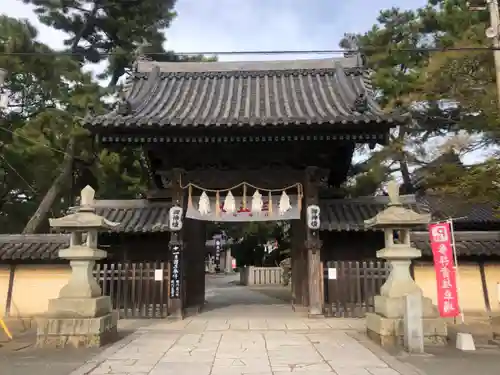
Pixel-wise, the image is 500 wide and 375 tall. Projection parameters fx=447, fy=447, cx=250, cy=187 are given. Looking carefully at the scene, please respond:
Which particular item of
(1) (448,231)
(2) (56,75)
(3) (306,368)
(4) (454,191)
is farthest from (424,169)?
(2) (56,75)

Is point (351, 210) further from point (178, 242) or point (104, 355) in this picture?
point (104, 355)

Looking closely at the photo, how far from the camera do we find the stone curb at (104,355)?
6.59 metres

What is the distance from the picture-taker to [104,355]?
7.64 meters

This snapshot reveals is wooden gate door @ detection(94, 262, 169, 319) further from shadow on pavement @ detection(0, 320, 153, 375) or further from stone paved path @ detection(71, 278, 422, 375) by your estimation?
shadow on pavement @ detection(0, 320, 153, 375)

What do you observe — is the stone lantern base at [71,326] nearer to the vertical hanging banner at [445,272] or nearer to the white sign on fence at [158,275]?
the white sign on fence at [158,275]

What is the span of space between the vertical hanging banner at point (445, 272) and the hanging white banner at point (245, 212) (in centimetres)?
418

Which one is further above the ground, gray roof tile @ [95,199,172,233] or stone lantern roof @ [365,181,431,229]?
gray roof tile @ [95,199,172,233]

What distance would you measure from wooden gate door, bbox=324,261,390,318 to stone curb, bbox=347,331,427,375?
8.56 feet

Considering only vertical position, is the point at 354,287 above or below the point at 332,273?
below

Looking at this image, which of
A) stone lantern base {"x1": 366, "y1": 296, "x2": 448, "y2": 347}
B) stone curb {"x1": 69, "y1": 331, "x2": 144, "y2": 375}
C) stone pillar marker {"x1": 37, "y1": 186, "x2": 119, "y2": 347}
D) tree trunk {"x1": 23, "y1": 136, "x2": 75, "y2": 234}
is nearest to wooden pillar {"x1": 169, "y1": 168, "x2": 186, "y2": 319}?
stone curb {"x1": 69, "y1": 331, "x2": 144, "y2": 375}

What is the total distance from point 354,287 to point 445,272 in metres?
3.34

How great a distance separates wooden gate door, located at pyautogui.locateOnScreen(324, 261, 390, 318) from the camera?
11.9 m

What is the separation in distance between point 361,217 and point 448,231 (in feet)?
12.4

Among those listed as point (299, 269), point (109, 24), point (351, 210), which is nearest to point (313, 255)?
point (351, 210)
